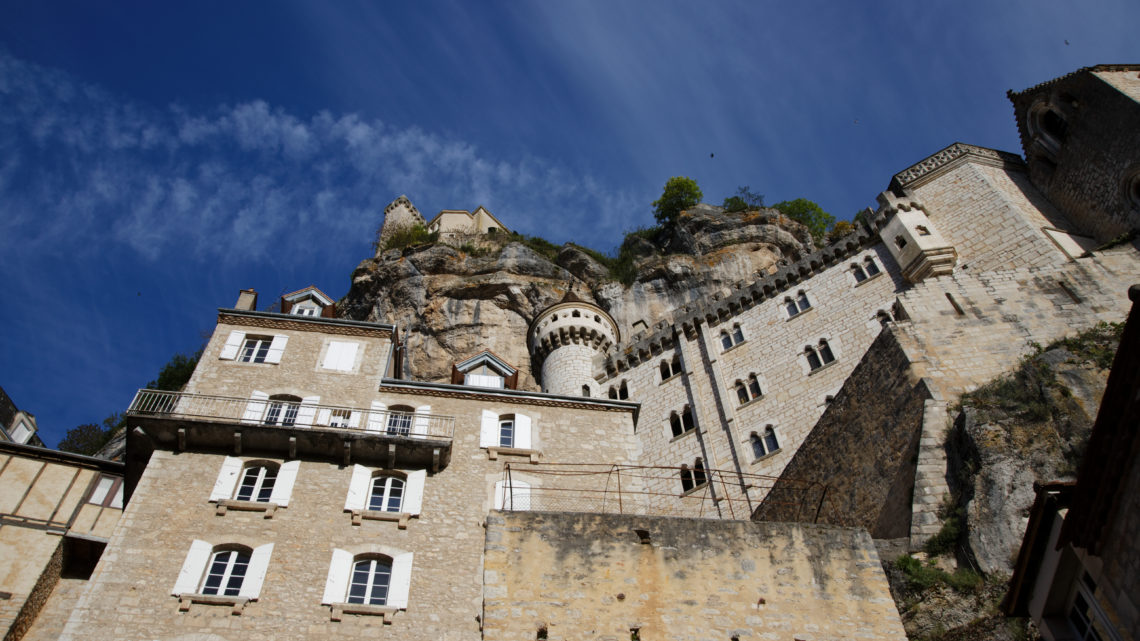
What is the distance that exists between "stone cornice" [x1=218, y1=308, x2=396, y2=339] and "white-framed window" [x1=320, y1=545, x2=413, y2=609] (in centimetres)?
807

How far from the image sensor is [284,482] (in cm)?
1797

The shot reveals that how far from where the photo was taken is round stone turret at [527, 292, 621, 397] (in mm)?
39531

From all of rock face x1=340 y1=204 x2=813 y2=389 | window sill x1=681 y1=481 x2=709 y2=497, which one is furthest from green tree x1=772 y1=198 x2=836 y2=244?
window sill x1=681 y1=481 x2=709 y2=497

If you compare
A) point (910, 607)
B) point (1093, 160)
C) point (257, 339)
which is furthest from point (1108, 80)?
point (257, 339)

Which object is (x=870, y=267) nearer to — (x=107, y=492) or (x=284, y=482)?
(x=284, y=482)

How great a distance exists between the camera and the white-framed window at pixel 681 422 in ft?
113

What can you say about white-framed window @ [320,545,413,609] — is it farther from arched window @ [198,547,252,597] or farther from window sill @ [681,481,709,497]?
window sill @ [681,481,709,497]

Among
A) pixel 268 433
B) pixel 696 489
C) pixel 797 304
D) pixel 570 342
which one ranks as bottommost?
pixel 268 433

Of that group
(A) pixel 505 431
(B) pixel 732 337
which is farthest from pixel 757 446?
(A) pixel 505 431

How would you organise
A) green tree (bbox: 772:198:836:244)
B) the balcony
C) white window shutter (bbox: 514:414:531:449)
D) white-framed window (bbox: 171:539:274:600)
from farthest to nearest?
green tree (bbox: 772:198:836:244), white window shutter (bbox: 514:414:531:449), the balcony, white-framed window (bbox: 171:539:274:600)

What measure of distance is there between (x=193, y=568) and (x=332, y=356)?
7736mm

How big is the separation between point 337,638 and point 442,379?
28.3 meters

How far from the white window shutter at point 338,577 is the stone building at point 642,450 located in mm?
53

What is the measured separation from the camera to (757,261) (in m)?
46.5
